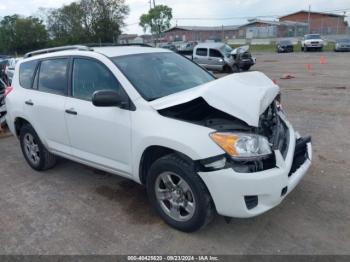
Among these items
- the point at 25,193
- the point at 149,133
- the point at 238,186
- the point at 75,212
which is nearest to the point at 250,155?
the point at 238,186

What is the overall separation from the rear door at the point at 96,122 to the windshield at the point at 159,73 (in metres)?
0.21

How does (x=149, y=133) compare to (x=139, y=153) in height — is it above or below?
above

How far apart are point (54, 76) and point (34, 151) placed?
1273 mm

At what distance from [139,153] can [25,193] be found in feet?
Result: 6.40

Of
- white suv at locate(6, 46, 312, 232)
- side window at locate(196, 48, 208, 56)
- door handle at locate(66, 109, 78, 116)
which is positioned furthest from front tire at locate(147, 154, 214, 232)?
side window at locate(196, 48, 208, 56)

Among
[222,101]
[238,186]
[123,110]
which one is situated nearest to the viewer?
[238,186]

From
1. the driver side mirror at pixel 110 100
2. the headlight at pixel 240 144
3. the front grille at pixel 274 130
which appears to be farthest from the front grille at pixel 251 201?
the driver side mirror at pixel 110 100

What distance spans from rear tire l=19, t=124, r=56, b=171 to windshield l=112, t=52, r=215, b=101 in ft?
6.35

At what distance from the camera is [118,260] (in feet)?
9.75

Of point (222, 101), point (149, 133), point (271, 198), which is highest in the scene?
point (222, 101)

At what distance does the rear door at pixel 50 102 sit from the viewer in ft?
13.9

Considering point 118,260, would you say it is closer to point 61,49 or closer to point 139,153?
point 139,153

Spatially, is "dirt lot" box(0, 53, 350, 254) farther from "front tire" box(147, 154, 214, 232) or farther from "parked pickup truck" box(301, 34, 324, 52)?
"parked pickup truck" box(301, 34, 324, 52)

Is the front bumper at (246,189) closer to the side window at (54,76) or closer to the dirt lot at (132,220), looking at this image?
the dirt lot at (132,220)
